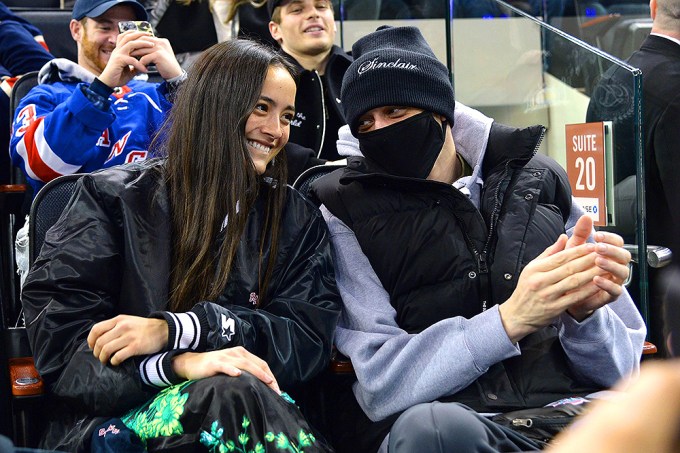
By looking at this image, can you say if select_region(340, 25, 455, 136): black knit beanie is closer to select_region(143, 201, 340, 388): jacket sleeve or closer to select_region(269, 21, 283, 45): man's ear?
select_region(143, 201, 340, 388): jacket sleeve

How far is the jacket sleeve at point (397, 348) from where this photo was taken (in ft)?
7.82

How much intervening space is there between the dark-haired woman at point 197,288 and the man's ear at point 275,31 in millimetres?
1671

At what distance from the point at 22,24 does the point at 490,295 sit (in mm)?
3202

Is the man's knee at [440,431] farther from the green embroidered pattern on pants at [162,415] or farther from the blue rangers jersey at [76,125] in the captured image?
the blue rangers jersey at [76,125]

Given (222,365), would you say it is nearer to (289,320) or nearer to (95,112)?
(289,320)

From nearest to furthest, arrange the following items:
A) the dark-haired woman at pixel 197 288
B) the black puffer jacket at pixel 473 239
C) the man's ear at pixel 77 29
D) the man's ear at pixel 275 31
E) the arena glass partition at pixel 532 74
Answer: the dark-haired woman at pixel 197 288 < the black puffer jacket at pixel 473 239 < the arena glass partition at pixel 532 74 < the man's ear at pixel 77 29 < the man's ear at pixel 275 31

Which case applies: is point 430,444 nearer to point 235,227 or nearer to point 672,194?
point 235,227

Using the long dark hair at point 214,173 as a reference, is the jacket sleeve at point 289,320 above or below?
below

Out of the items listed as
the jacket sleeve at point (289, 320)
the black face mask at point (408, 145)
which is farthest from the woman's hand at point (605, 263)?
the jacket sleeve at point (289, 320)

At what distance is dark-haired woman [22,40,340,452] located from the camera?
2.16 metres

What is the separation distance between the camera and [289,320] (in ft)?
8.27

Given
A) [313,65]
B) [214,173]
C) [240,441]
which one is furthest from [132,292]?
[313,65]

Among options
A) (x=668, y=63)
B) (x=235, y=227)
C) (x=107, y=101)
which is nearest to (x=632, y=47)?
(x=668, y=63)

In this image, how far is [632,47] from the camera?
619 cm
